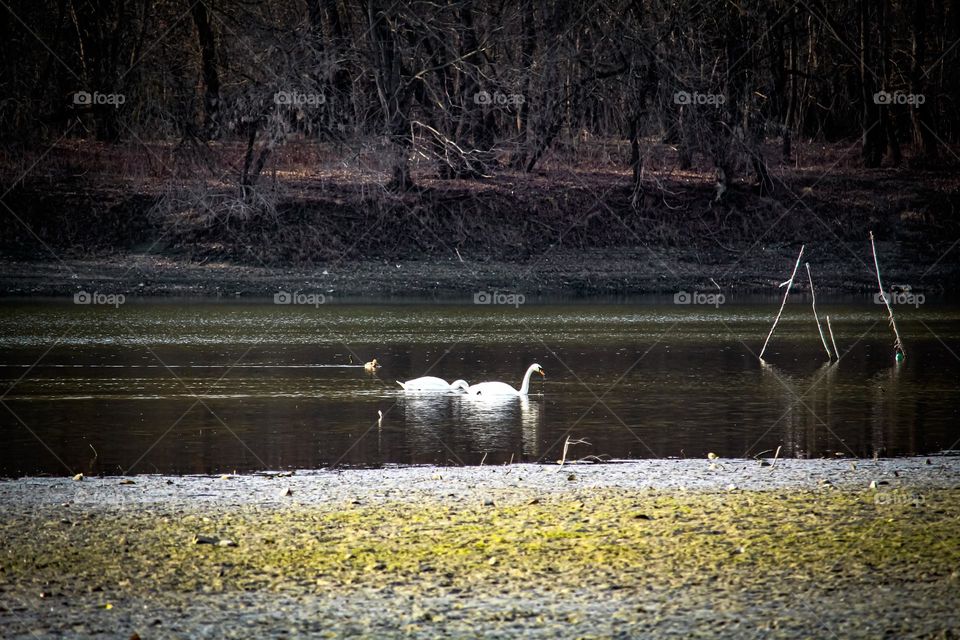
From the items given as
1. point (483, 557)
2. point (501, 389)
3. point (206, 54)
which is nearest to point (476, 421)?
point (501, 389)

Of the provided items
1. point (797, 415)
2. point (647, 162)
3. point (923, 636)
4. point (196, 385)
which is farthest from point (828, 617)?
point (647, 162)

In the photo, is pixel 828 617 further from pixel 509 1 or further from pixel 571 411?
pixel 509 1

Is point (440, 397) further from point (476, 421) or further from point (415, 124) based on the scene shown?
point (415, 124)

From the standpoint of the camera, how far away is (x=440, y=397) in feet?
58.1

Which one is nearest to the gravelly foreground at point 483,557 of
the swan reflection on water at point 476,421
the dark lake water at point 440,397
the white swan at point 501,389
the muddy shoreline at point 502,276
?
the dark lake water at point 440,397

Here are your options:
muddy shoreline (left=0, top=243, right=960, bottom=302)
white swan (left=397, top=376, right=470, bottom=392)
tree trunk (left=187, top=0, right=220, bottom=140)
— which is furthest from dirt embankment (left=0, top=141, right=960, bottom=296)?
white swan (left=397, top=376, right=470, bottom=392)

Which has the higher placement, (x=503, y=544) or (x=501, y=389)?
(x=503, y=544)

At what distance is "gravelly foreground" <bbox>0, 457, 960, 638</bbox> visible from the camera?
21.4ft

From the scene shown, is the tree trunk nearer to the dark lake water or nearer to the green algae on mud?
the dark lake water

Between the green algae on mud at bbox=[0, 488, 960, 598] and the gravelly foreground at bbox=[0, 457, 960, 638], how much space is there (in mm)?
22

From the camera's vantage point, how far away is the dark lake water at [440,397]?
13094mm

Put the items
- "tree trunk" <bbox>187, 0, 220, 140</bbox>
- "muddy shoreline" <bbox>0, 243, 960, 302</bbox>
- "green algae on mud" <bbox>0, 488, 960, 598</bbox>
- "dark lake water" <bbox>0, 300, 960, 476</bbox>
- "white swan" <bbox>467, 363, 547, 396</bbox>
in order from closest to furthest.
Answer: "green algae on mud" <bbox>0, 488, 960, 598</bbox>
"dark lake water" <bbox>0, 300, 960, 476</bbox>
"white swan" <bbox>467, 363, 547, 396</bbox>
"muddy shoreline" <bbox>0, 243, 960, 302</bbox>
"tree trunk" <bbox>187, 0, 220, 140</bbox>

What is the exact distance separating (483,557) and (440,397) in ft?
32.7

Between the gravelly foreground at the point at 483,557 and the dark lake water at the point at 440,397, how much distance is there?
7.11ft
